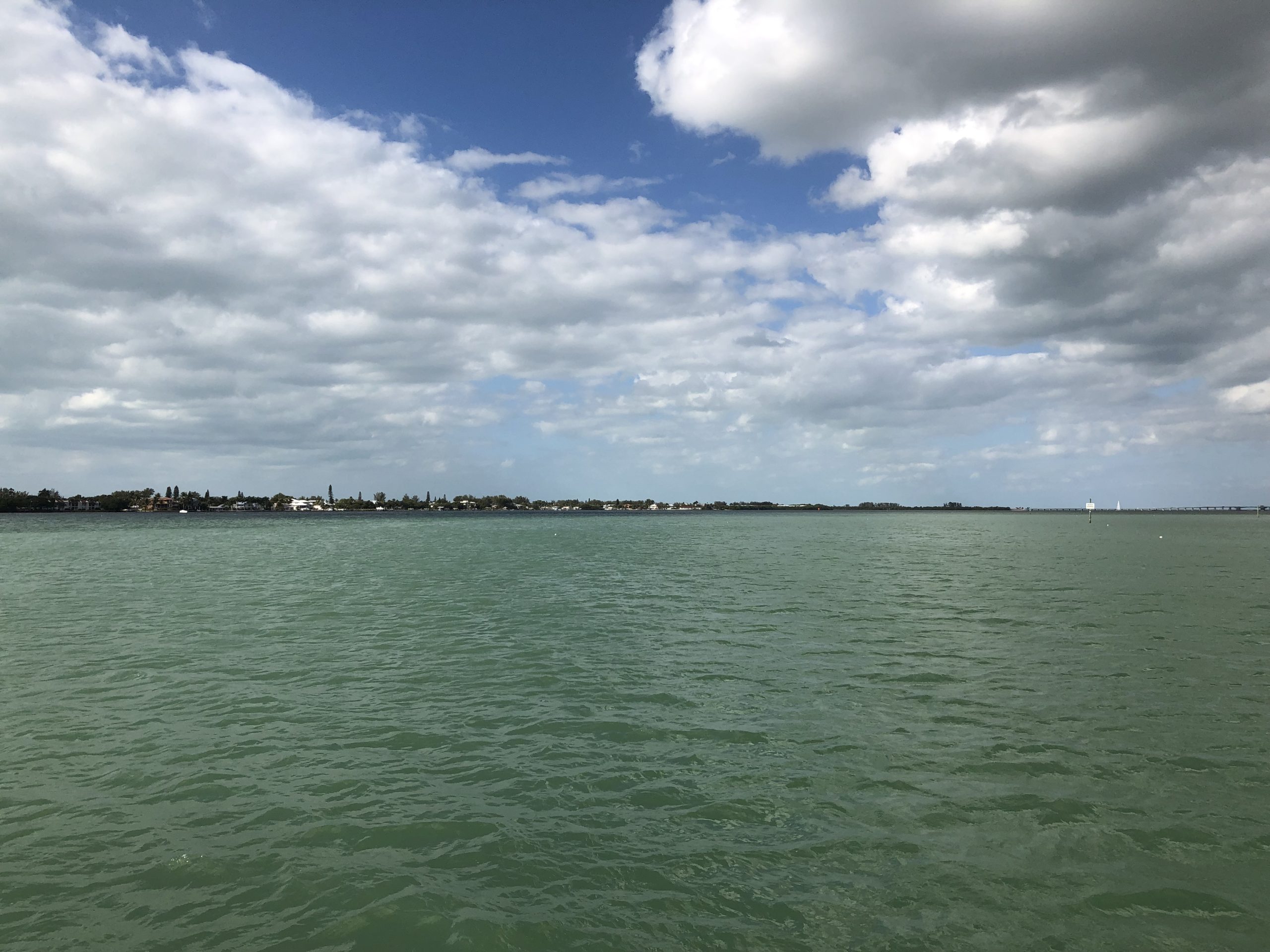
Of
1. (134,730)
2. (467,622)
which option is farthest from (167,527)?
(134,730)

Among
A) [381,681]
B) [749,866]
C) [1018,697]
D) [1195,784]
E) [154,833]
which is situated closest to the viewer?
[749,866]

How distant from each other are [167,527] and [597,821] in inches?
7247

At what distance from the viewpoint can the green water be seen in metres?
10.2

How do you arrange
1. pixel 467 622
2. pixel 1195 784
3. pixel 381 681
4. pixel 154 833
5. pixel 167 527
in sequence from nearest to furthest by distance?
pixel 154 833
pixel 1195 784
pixel 381 681
pixel 467 622
pixel 167 527

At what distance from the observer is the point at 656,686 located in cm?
2253

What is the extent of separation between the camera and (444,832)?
1260 centimetres

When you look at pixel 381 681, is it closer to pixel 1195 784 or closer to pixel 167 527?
pixel 1195 784

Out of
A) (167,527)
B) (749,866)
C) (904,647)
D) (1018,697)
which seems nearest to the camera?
(749,866)

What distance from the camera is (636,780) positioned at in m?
15.0

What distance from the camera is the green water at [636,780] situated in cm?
1016

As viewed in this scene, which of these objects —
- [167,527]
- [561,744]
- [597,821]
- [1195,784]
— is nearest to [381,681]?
[561,744]

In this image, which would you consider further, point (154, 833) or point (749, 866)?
point (154, 833)

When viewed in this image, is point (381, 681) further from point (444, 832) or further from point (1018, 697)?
point (1018, 697)

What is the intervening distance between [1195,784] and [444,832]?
50.6 ft
